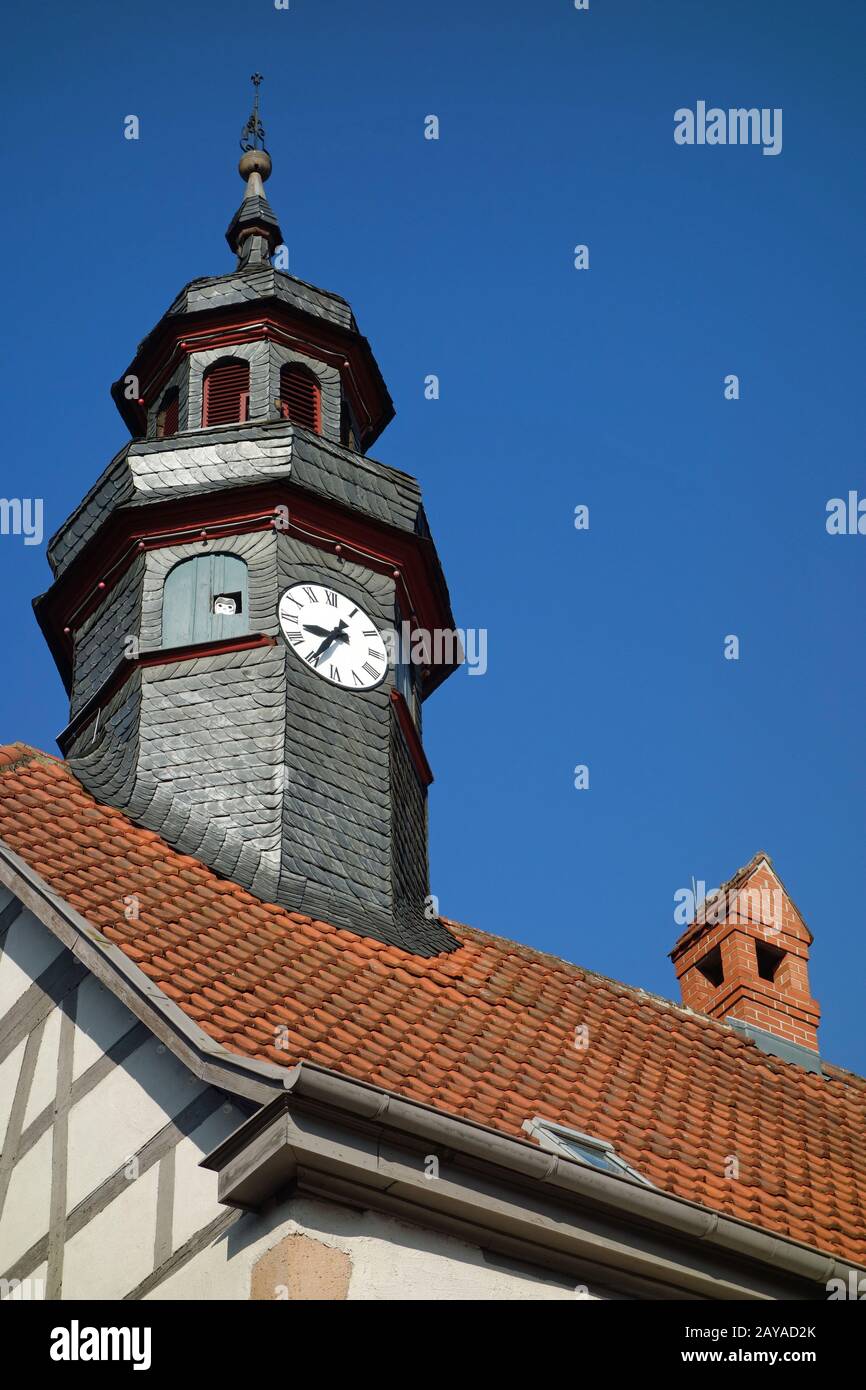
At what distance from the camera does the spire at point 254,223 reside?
843 inches

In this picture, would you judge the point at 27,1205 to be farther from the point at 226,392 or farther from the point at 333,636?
the point at 226,392

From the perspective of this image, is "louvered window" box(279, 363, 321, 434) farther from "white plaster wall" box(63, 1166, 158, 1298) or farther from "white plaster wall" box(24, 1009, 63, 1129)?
"white plaster wall" box(63, 1166, 158, 1298)

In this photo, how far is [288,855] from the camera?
15492mm

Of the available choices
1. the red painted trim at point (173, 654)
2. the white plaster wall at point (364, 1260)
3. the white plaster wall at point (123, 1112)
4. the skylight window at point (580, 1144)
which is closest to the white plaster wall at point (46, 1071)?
the white plaster wall at point (123, 1112)

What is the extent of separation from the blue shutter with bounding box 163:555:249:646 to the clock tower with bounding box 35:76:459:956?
2cm

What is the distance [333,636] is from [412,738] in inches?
48.3

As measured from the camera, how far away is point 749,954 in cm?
1941

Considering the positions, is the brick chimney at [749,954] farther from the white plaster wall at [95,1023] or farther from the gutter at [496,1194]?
the white plaster wall at [95,1023]

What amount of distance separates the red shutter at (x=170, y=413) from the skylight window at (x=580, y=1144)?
8930mm

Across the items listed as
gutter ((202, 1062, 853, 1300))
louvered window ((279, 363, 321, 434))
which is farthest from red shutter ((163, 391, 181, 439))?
gutter ((202, 1062, 853, 1300))

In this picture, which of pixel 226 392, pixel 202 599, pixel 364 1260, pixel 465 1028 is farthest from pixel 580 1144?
pixel 226 392

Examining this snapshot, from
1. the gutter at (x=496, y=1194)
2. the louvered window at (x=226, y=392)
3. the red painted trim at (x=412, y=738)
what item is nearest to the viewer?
the gutter at (x=496, y=1194)

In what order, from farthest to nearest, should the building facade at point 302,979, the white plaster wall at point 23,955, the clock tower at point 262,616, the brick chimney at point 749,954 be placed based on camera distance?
the brick chimney at point 749,954, the clock tower at point 262,616, the white plaster wall at point 23,955, the building facade at point 302,979

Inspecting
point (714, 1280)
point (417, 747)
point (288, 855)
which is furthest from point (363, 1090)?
point (417, 747)
